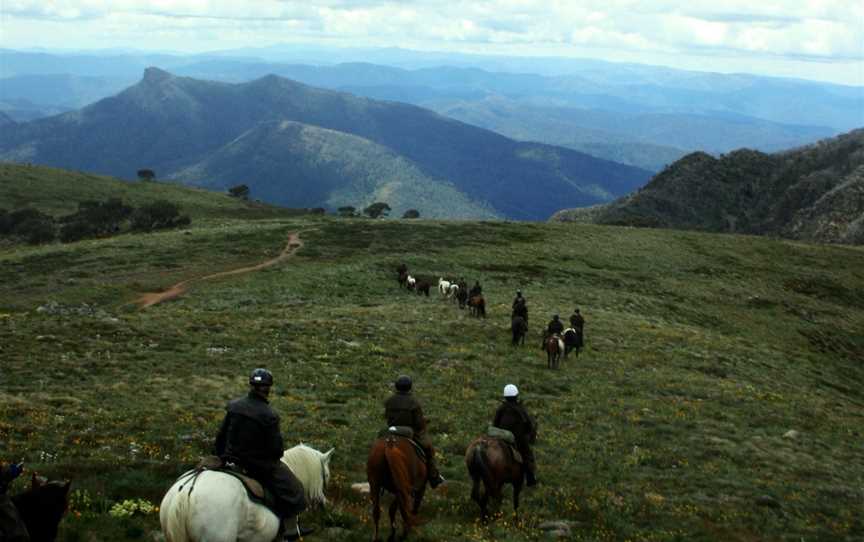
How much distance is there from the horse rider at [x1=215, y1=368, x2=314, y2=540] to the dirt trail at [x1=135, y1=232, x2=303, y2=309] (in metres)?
34.1

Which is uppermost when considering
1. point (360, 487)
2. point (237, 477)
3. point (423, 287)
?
point (237, 477)

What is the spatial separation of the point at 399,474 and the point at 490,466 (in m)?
2.40

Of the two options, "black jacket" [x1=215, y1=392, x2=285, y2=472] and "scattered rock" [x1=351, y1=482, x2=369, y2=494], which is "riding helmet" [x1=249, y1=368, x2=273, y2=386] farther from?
"scattered rock" [x1=351, y1=482, x2=369, y2=494]

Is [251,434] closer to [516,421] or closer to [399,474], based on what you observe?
[399,474]

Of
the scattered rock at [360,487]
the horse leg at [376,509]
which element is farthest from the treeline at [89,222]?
the horse leg at [376,509]

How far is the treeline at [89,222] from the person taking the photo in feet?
311

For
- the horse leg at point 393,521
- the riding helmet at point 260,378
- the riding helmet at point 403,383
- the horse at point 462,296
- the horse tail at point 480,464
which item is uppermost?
the riding helmet at point 260,378

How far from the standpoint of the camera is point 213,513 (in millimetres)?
10352

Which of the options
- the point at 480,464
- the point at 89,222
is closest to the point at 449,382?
the point at 480,464

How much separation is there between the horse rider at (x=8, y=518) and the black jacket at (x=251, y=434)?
9.61 feet

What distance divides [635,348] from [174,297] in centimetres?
2860

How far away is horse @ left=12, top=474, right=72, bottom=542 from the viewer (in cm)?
1087

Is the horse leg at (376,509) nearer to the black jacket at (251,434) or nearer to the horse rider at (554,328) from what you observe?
the black jacket at (251,434)

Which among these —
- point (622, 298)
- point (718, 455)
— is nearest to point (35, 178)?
point (622, 298)
